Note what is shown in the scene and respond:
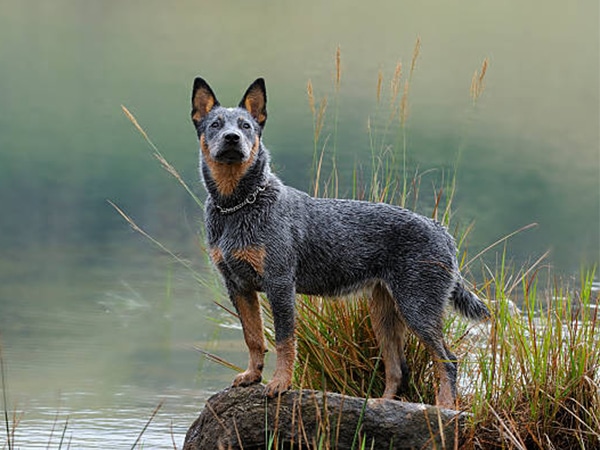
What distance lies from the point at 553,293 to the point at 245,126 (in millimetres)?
2361

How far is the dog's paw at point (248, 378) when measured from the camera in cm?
588

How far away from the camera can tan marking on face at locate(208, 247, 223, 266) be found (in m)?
5.72

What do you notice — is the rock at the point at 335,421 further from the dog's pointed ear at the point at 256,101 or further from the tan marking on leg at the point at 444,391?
the dog's pointed ear at the point at 256,101

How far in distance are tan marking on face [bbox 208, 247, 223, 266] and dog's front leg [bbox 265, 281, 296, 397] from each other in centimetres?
32

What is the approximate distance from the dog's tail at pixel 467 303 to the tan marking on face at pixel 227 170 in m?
1.48

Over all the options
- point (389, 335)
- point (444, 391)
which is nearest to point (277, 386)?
point (389, 335)

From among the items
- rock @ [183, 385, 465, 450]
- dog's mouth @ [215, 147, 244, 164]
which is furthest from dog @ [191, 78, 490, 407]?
rock @ [183, 385, 465, 450]

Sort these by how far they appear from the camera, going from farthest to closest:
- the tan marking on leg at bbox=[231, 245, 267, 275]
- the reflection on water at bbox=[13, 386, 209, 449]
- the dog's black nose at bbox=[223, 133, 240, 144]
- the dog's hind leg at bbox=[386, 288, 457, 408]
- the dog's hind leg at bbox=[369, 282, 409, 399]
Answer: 1. the reflection on water at bbox=[13, 386, 209, 449]
2. the dog's hind leg at bbox=[369, 282, 409, 399]
3. the dog's hind leg at bbox=[386, 288, 457, 408]
4. the tan marking on leg at bbox=[231, 245, 267, 275]
5. the dog's black nose at bbox=[223, 133, 240, 144]

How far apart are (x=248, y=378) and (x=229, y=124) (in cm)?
139

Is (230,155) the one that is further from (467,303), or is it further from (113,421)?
(113,421)

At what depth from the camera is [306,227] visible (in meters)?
5.91

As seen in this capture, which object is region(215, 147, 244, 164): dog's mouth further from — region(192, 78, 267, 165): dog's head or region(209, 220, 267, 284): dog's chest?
region(209, 220, 267, 284): dog's chest

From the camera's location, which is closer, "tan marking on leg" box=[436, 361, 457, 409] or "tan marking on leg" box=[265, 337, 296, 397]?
"tan marking on leg" box=[265, 337, 296, 397]

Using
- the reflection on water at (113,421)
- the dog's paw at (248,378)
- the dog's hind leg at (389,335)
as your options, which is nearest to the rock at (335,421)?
the dog's paw at (248,378)
